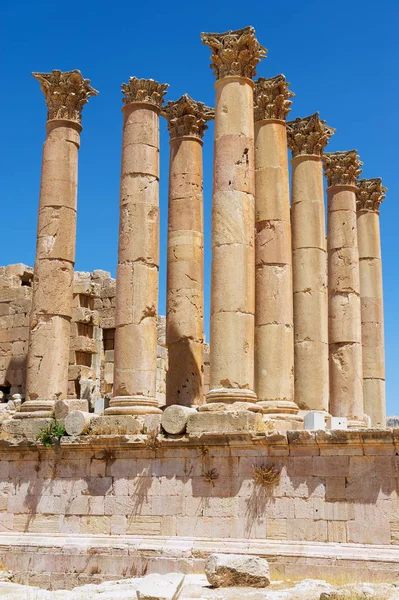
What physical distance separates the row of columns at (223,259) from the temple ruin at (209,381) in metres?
0.05

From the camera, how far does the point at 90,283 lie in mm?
28375

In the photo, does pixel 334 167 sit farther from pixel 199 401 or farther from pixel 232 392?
pixel 232 392

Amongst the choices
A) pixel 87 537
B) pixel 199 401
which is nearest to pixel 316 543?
pixel 87 537

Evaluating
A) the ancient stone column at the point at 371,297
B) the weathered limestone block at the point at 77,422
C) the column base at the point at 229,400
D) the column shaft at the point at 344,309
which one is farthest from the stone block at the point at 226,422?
the ancient stone column at the point at 371,297

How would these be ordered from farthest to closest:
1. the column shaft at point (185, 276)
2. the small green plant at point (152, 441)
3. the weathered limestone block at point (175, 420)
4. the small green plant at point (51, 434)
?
the column shaft at point (185, 276) < the small green plant at point (51, 434) < the small green plant at point (152, 441) < the weathered limestone block at point (175, 420)

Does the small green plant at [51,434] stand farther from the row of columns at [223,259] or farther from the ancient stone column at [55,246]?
the row of columns at [223,259]

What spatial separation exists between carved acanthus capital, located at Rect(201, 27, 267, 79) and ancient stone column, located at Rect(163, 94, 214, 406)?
4077mm

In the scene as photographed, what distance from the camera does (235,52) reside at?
2025cm

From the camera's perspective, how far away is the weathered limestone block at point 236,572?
14.5 meters

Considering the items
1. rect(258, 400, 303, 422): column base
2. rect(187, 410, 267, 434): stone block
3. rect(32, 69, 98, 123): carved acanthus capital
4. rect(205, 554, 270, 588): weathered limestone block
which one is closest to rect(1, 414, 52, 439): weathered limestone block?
rect(187, 410, 267, 434): stone block

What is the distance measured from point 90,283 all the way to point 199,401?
749 cm

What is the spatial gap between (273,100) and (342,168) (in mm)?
6030

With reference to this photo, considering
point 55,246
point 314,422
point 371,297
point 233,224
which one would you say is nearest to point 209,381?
point 314,422

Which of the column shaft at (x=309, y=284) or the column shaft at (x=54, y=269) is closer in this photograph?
the column shaft at (x=54, y=269)
